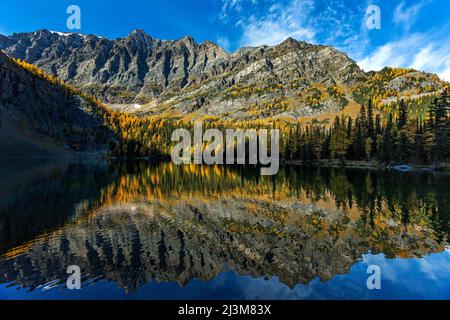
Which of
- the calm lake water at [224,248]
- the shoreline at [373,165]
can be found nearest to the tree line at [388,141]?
the shoreline at [373,165]

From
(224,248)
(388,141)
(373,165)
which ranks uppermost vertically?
(388,141)

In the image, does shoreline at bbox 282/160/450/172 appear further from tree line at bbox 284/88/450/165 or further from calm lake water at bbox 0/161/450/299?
calm lake water at bbox 0/161/450/299

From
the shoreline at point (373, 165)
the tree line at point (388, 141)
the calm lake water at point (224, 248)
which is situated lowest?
the calm lake water at point (224, 248)

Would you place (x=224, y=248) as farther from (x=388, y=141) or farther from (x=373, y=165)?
(x=373, y=165)

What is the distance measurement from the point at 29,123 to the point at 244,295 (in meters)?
218

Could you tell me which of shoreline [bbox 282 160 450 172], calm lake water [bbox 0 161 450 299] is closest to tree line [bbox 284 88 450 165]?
shoreline [bbox 282 160 450 172]

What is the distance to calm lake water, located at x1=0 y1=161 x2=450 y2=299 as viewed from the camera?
1767cm

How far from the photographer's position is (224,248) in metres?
24.8

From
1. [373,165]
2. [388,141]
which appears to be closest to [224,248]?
[388,141]

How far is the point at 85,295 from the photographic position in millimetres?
16750

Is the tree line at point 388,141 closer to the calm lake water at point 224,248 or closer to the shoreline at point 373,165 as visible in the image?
the shoreline at point 373,165

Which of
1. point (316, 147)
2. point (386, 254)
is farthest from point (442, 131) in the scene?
point (386, 254)

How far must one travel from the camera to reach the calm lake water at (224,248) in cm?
1767
